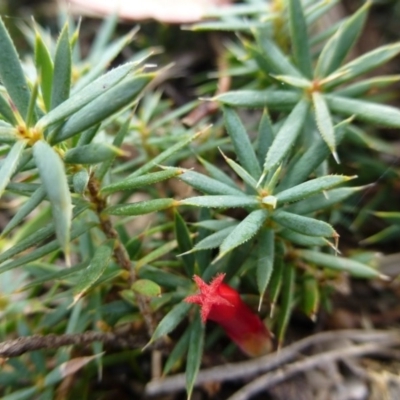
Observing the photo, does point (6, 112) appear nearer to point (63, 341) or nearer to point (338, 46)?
point (63, 341)

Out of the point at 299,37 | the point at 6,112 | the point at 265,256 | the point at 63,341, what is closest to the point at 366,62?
the point at 299,37

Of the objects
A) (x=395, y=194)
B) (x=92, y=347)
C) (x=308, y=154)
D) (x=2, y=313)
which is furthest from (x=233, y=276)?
(x=395, y=194)

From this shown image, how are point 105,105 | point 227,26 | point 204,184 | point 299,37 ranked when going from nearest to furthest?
point 105,105
point 204,184
point 299,37
point 227,26

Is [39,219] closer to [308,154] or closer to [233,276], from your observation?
[233,276]

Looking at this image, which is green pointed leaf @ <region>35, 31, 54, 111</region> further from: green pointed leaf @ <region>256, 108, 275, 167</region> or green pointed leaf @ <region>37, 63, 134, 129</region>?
green pointed leaf @ <region>256, 108, 275, 167</region>

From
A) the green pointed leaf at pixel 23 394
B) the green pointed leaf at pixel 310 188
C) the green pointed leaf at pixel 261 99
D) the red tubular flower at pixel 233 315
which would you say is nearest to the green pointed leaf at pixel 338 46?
the green pointed leaf at pixel 261 99

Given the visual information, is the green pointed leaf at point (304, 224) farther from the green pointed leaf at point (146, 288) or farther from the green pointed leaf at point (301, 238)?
the green pointed leaf at point (146, 288)
